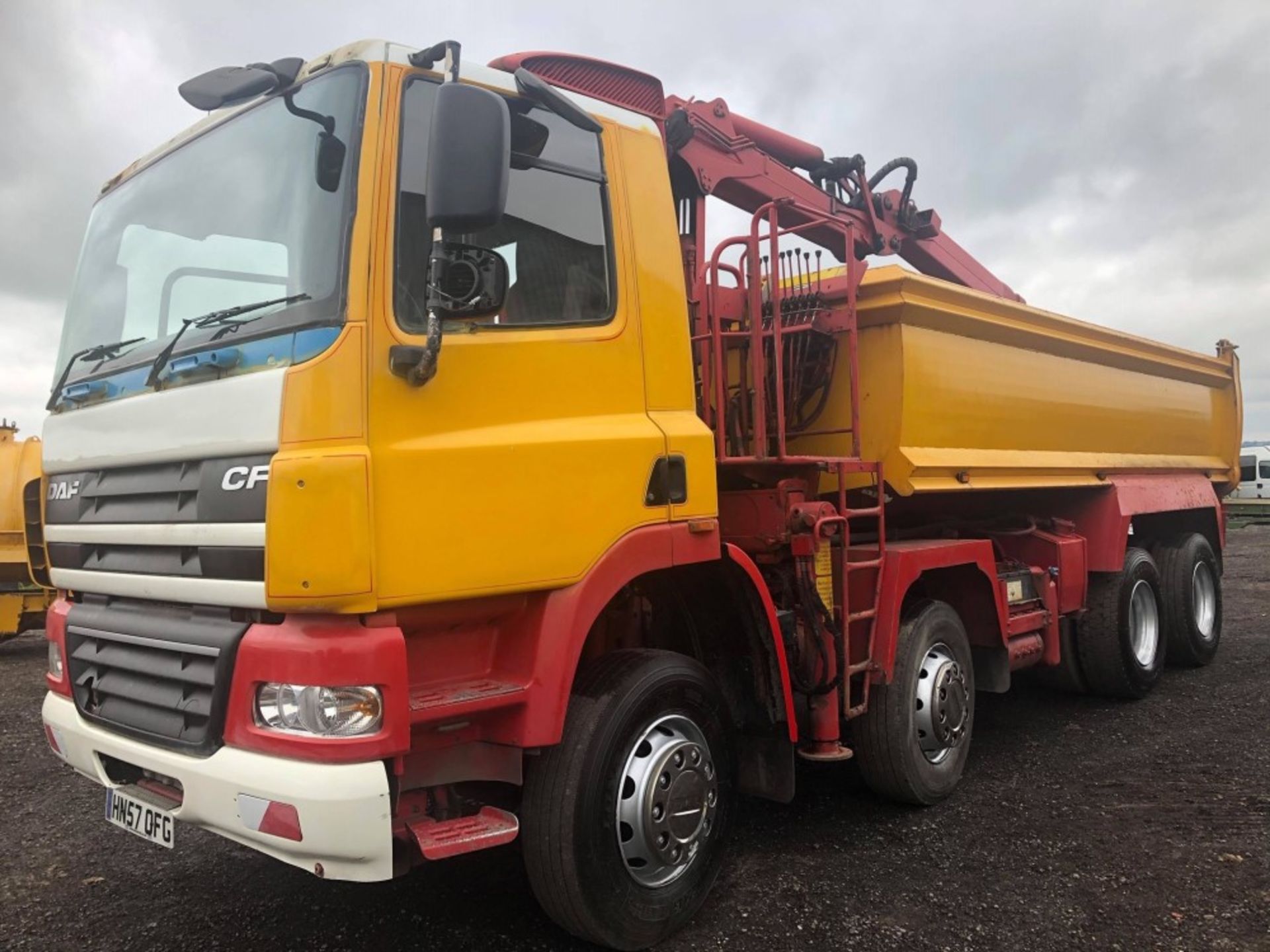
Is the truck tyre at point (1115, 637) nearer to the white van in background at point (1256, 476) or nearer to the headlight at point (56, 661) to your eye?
the headlight at point (56, 661)

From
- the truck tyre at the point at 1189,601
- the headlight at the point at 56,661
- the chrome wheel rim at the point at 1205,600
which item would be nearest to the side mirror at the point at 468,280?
the headlight at the point at 56,661

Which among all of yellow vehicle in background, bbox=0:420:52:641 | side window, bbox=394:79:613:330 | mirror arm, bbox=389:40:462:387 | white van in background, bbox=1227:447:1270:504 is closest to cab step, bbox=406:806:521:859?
mirror arm, bbox=389:40:462:387

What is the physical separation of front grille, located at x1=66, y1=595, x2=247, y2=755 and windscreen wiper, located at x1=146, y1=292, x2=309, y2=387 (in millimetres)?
739

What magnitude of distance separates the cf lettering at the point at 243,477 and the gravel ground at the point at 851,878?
5.52 feet

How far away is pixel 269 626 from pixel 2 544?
8.52 metres

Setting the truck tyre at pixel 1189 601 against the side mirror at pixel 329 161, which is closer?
the side mirror at pixel 329 161

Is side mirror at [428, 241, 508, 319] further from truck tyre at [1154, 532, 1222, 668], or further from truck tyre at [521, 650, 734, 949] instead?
truck tyre at [1154, 532, 1222, 668]

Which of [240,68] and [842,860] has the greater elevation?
[240,68]

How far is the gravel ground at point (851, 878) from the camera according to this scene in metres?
3.29

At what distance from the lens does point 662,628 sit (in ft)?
12.4

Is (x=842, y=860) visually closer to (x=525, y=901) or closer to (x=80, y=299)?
(x=525, y=901)

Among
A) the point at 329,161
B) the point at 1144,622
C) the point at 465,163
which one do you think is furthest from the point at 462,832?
the point at 1144,622

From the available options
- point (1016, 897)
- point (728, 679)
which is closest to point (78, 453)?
point (728, 679)

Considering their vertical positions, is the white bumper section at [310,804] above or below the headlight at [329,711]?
below
